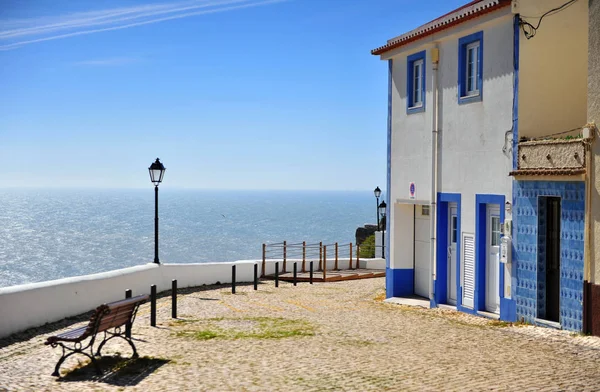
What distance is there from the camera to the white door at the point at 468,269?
15.6 meters

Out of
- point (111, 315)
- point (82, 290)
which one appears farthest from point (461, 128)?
point (111, 315)

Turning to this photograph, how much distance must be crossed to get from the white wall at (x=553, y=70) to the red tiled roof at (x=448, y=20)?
29.9 inches

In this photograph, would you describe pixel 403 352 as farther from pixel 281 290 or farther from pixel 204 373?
pixel 281 290

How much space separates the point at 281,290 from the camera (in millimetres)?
20641

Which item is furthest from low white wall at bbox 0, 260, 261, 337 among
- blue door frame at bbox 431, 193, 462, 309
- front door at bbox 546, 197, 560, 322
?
front door at bbox 546, 197, 560, 322

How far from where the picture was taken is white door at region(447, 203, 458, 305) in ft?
54.2

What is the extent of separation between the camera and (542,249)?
44.1ft

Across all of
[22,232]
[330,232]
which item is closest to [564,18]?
[330,232]

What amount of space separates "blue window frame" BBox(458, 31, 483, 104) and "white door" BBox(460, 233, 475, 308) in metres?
2.96

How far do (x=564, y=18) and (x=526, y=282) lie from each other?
503cm

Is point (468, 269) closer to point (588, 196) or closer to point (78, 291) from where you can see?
point (588, 196)

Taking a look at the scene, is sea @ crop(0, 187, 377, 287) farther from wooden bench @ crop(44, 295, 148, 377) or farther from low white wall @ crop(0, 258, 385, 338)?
wooden bench @ crop(44, 295, 148, 377)

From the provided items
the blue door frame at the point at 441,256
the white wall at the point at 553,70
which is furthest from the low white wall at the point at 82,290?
the white wall at the point at 553,70

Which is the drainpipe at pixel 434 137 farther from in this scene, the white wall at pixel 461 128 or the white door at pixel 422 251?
the white door at pixel 422 251
